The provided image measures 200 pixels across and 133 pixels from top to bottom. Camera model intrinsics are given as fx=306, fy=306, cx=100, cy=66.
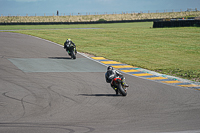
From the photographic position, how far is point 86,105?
10.7 m

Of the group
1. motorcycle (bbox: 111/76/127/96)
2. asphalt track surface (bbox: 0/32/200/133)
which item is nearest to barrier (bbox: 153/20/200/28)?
asphalt track surface (bbox: 0/32/200/133)

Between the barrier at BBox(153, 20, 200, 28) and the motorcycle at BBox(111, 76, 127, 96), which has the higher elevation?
the barrier at BBox(153, 20, 200, 28)

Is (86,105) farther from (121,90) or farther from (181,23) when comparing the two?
(181,23)

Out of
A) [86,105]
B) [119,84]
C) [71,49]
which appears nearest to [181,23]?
[71,49]

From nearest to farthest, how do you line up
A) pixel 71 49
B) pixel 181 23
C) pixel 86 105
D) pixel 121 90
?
1. pixel 86 105
2. pixel 121 90
3. pixel 71 49
4. pixel 181 23

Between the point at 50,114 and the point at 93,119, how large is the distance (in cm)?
143

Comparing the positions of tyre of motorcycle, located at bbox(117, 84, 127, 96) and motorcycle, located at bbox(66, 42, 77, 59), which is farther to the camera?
motorcycle, located at bbox(66, 42, 77, 59)

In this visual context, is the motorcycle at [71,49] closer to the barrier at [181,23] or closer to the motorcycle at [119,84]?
the motorcycle at [119,84]

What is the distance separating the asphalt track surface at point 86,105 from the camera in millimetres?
8477

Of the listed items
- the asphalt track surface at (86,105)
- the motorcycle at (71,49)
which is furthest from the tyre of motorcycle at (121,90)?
the motorcycle at (71,49)

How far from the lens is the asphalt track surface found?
8.48 meters

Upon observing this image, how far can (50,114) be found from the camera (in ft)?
31.4

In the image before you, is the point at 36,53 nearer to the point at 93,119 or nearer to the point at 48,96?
the point at 48,96

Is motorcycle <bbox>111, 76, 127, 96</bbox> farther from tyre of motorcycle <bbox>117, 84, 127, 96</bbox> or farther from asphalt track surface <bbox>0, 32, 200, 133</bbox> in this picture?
asphalt track surface <bbox>0, 32, 200, 133</bbox>
